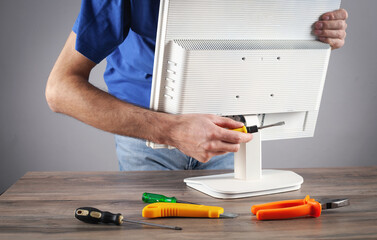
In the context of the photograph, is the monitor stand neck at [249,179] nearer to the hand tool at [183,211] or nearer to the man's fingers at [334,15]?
the hand tool at [183,211]

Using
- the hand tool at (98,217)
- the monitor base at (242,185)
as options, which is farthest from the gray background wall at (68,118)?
the hand tool at (98,217)

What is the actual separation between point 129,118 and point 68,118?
179cm

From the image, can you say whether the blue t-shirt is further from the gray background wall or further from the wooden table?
the gray background wall

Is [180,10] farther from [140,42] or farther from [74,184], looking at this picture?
[74,184]

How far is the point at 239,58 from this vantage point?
1.05 meters

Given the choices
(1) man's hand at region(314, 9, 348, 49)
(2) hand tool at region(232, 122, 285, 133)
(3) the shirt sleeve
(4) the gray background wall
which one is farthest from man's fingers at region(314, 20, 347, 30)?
(4) the gray background wall

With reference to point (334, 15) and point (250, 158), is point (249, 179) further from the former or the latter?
point (334, 15)

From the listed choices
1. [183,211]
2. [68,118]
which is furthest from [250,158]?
[68,118]

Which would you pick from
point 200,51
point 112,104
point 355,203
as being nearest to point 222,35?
point 200,51

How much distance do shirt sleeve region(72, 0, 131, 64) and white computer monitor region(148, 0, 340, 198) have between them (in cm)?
21

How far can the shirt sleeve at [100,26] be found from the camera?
116cm

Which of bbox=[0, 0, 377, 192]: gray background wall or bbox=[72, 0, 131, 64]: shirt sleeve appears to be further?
bbox=[0, 0, 377, 192]: gray background wall

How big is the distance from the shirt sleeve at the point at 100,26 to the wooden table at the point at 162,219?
1.08ft

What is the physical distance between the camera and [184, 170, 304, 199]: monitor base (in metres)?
1.06
